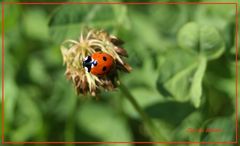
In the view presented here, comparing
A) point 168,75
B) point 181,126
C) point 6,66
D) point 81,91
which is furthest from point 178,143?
point 6,66

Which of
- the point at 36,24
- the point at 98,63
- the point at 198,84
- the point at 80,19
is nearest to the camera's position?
the point at 98,63

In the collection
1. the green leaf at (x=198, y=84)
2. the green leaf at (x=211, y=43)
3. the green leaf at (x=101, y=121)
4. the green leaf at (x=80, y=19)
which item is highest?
the green leaf at (x=80, y=19)

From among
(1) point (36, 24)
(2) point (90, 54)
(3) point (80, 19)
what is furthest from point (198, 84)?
(1) point (36, 24)

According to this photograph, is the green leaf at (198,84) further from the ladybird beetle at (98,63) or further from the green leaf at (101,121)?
the green leaf at (101,121)

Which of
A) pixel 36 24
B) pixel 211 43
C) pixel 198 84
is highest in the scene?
pixel 36 24

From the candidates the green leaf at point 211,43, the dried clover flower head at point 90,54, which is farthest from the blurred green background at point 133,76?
the dried clover flower head at point 90,54

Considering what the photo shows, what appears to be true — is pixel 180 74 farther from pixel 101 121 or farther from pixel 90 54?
pixel 101 121
